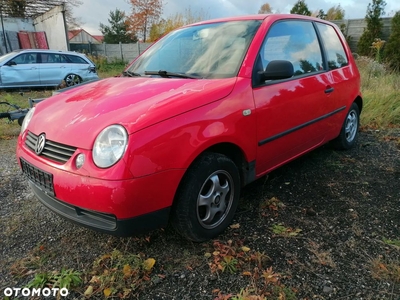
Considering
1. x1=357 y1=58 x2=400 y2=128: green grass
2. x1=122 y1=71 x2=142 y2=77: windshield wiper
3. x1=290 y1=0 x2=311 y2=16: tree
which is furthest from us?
x1=290 y1=0 x2=311 y2=16: tree

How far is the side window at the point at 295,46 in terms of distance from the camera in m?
2.63

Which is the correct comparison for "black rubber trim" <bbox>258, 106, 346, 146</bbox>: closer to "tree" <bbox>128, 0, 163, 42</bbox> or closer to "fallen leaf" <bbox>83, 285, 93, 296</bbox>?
"fallen leaf" <bbox>83, 285, 93, 296</bbox>

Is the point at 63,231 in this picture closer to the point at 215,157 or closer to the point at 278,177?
the point at 215,157

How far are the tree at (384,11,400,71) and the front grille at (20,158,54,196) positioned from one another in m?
11.4

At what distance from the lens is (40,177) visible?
6.63ft

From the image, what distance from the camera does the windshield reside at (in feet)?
8.12

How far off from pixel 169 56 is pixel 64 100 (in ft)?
3.33

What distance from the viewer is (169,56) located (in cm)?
289

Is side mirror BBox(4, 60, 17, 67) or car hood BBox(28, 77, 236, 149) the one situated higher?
car hood BBox(28, 77, 236, 149)

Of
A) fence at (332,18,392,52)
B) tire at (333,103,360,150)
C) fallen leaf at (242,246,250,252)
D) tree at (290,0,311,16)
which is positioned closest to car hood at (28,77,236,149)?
fallen leaf at (242,246,250,252)

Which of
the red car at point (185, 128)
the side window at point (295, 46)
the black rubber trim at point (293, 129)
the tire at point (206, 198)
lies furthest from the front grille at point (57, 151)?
the side window at point (295, 46)

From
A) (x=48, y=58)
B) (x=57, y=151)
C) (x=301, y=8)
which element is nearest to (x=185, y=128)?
(x=57, y=151)

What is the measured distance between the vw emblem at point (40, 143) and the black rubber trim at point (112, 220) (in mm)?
334

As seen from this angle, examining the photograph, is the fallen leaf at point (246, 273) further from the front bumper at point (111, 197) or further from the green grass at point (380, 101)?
the green grass at point (380, 101)
